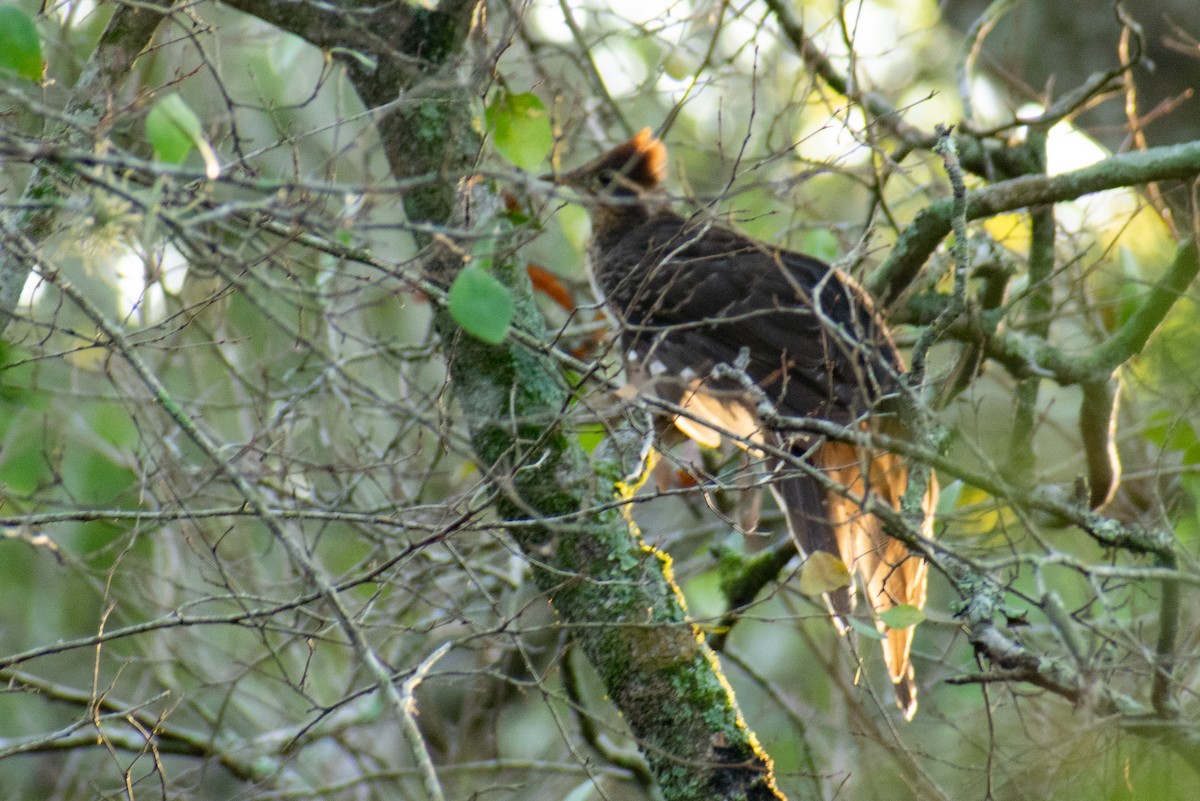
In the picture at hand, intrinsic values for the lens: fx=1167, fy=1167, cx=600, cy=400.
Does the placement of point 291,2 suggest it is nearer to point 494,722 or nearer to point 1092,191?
point 1092,191

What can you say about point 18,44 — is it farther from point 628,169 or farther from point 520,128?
point 628,169

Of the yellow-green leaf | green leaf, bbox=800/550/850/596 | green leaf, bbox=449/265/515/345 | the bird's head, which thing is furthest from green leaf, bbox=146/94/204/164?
the bird's head

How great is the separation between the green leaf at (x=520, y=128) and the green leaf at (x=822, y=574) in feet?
3.40

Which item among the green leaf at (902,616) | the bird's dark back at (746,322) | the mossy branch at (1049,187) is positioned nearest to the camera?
the green leaf at (902,616)

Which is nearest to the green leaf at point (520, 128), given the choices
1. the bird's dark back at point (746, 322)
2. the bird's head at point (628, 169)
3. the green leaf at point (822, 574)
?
the bird's head at point (628, 169)

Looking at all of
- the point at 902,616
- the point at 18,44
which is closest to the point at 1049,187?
the point at 902,616

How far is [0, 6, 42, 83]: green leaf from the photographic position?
172 centimetres

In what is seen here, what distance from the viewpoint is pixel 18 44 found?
1.73 meters

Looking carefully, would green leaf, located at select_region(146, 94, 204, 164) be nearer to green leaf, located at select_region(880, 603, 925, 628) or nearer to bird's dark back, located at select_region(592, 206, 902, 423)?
green leaf, located at select_region(880, 603, 925, 628)

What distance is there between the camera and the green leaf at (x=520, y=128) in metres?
2.52

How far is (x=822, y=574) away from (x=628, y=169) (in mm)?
1638

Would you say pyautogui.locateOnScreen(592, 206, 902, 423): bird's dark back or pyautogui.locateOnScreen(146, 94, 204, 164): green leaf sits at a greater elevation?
pyautogui.locateOnScreen(592, 206, 902, 423): bird's dark back

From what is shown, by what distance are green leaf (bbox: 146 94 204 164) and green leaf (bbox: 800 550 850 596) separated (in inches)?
58.7

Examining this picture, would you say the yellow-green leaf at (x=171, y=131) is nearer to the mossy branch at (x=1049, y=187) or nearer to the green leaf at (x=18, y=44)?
the green leaf at (x=18, y=44)
